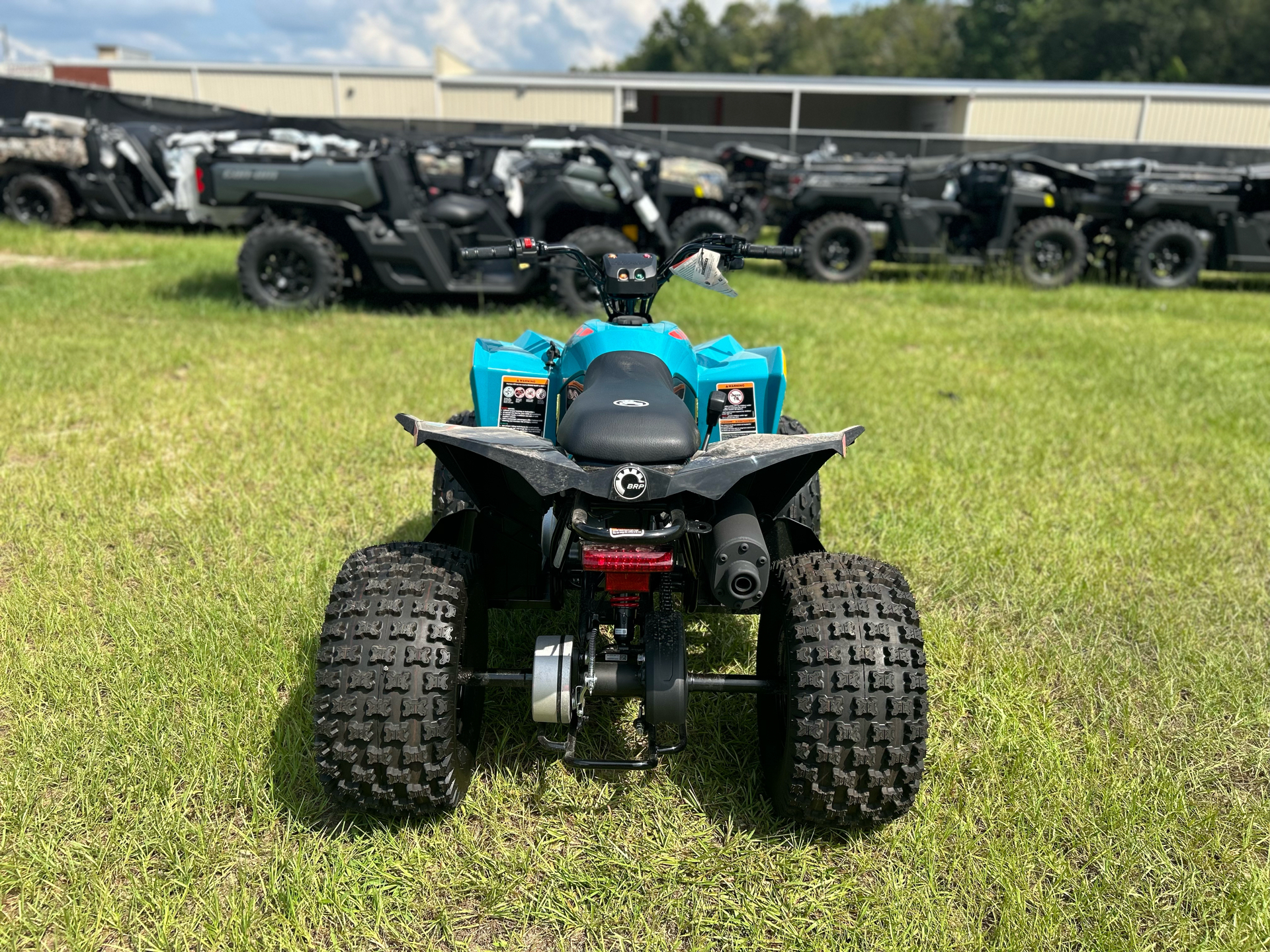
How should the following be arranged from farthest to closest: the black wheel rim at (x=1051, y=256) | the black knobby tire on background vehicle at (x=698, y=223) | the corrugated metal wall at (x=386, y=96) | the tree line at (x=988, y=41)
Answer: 1. the tree line at (x=988, y=41)
2. the corrugated metal wall at (x=386, y=96)
3. the black wheel rim at (x=1051, y=256)
4. the black knobby tire on background vehicle at (x=698, y=223)

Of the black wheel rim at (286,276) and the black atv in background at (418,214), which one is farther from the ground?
the black atv in background at (418,214)

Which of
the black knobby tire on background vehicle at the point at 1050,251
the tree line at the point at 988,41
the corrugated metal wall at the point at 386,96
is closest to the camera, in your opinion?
the black knobby tire on background vehicle at the point at 1050,251

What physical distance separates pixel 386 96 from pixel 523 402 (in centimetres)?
2701

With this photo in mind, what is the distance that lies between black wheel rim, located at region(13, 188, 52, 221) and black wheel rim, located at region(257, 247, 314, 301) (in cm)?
756

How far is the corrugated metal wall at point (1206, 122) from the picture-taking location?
25.1m

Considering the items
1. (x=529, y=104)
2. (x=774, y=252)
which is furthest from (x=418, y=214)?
(x=529, y=104)

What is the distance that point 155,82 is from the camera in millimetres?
27469

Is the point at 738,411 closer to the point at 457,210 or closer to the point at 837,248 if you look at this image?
the point at 457,210

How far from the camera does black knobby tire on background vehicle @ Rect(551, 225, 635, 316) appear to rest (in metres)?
8.11

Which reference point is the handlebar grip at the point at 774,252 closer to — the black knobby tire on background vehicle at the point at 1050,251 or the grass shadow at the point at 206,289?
the grass shadow at the point at 206,289

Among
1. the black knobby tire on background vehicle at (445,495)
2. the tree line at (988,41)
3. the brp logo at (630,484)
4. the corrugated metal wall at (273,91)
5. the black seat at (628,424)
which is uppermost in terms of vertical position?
the tree line at (988,41)

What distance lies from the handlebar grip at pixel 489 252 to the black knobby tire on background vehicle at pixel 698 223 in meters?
8.21

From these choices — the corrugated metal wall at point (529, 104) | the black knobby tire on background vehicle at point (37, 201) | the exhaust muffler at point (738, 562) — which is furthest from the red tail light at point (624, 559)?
the corrugated metal wall at point (529, 104)

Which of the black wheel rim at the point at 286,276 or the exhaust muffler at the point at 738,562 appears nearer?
the exhaust muffler at the point at 738,562
